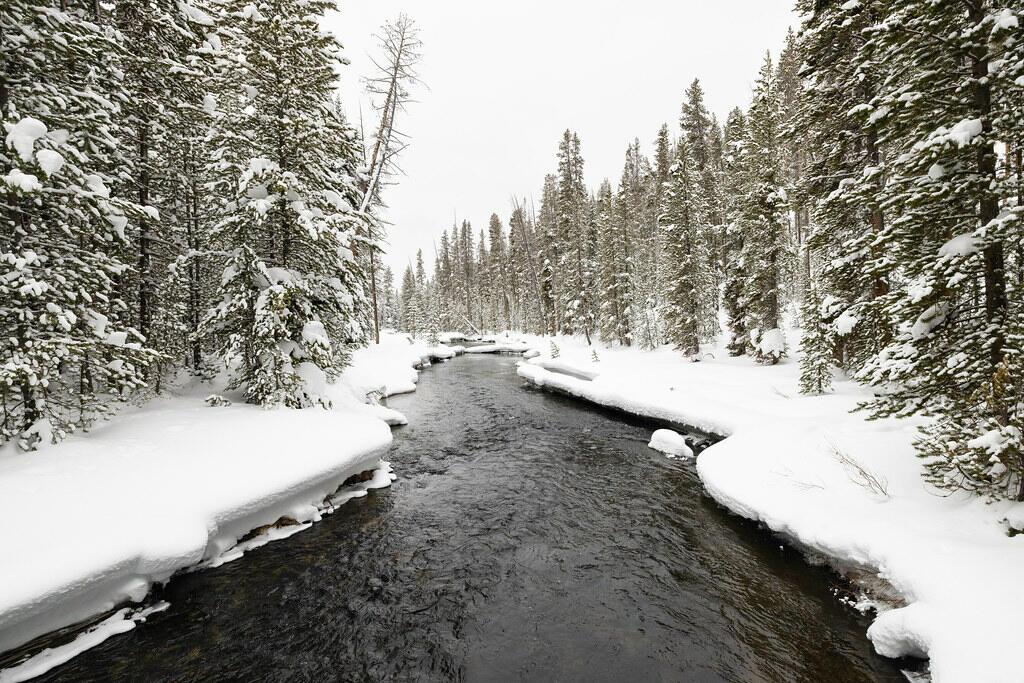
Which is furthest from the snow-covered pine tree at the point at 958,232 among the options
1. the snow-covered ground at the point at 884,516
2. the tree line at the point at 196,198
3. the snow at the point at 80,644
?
the tree line at the point at 196,198

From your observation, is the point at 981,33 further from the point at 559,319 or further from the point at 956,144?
the point at 559,319

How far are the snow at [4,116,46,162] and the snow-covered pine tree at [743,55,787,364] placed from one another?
22.4 m

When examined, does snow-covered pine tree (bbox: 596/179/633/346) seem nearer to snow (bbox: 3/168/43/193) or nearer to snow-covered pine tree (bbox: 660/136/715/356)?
snow-covered pine tree (bbox: 660/136/715/356)

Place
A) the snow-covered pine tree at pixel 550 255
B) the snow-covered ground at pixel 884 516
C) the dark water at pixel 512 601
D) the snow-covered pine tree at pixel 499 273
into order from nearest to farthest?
the snow-covered ground at pixel 884 516, the dark water at pixel 512 601, the snow-covered pine tree at pixel 550 255, the snow-covered pine tree at pixel 499 273

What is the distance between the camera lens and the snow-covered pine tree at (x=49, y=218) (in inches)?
248

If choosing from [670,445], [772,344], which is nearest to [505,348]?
[772,344]

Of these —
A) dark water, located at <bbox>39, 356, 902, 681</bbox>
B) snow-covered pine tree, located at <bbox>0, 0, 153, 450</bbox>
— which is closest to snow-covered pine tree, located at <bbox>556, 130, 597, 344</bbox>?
dark water, located at <bbox>39, 356, 902, 681</bbox>

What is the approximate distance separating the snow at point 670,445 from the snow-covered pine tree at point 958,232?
17.9ft

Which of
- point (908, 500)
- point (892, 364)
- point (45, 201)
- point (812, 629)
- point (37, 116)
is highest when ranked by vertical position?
point (37, 116)

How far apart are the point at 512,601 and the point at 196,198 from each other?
14.9 meters

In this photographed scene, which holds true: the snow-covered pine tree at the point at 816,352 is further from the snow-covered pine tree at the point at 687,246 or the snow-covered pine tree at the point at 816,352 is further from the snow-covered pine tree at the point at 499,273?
the snow-covered pine tree at the point at 499,273

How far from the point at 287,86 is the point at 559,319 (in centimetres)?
3912

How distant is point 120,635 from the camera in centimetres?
530

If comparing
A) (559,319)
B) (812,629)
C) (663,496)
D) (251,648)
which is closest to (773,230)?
(663,496)
